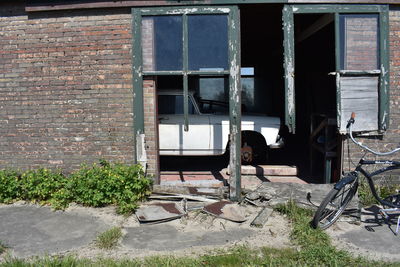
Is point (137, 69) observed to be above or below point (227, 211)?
above

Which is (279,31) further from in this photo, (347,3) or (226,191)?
(226,191)

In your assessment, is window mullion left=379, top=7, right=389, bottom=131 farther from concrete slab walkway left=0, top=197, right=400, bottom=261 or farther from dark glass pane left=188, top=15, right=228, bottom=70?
dark glass pane left=188, top=15, right=228, bottom=70

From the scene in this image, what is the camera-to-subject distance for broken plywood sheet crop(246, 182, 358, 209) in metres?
4.91

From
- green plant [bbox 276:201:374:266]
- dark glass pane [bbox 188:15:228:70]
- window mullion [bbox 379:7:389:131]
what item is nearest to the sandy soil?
green plant [bbox 276:201:374:266]

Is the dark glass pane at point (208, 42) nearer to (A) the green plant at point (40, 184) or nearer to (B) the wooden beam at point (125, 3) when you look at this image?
(B) the wooden beam at point (125, 3)

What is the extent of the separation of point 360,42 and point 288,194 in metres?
2.73

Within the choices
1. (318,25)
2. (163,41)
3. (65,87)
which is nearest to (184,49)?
(163,41)

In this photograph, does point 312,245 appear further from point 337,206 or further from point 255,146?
point 255,146

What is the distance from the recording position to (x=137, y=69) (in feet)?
17.3

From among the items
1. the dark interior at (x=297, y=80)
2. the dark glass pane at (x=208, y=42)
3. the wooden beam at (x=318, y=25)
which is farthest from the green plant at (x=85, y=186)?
the wooden beam at (x=318, y=25)

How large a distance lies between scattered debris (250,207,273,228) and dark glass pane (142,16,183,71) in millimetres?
2591

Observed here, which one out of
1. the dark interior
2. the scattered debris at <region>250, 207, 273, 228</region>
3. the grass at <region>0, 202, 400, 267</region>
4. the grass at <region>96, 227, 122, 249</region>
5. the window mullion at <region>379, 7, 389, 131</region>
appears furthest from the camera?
the dark interior

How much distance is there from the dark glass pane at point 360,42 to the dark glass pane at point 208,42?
1925 millimetres

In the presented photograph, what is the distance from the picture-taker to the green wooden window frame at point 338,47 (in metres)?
5.12
